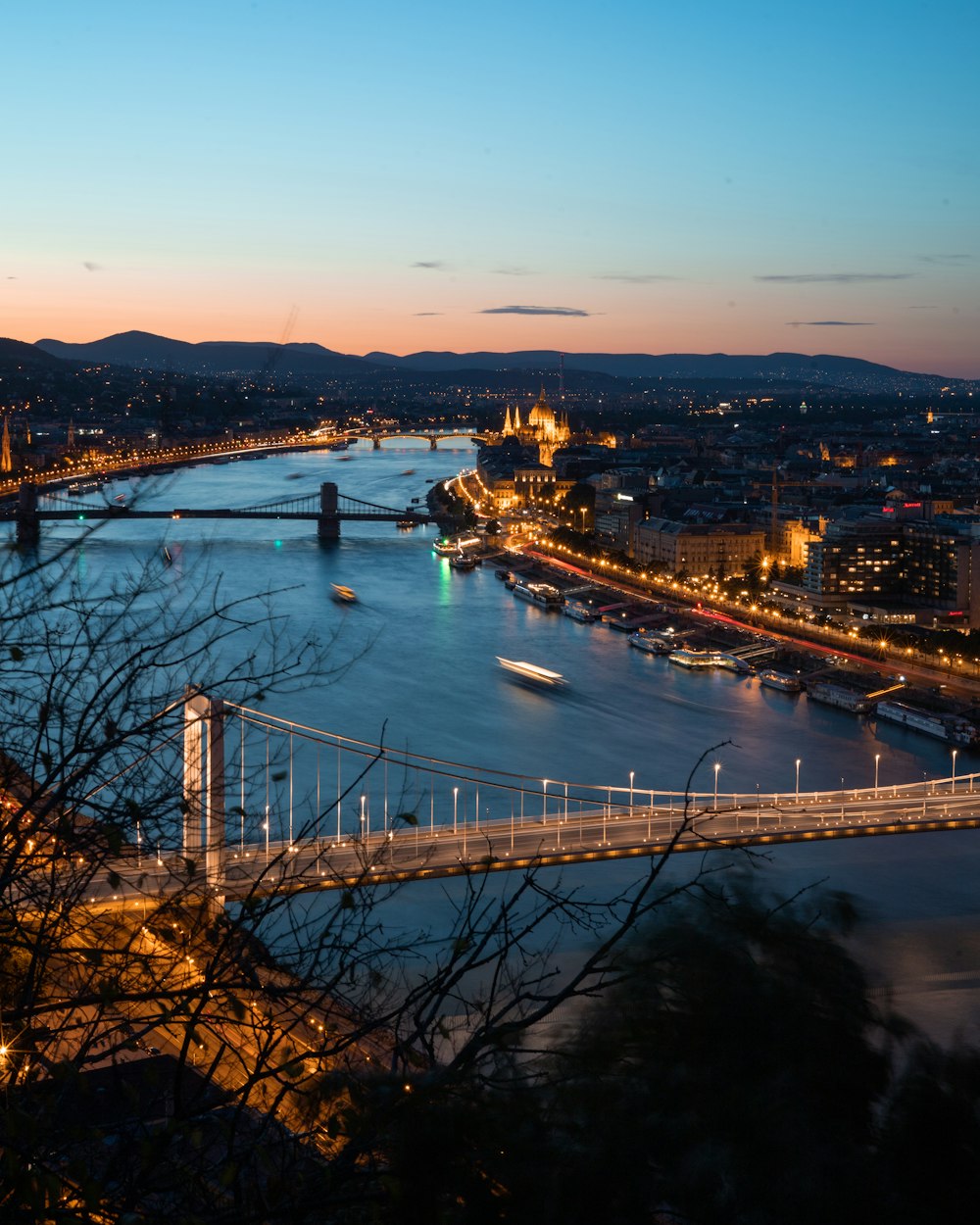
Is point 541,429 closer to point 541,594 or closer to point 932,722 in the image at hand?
point 541,594

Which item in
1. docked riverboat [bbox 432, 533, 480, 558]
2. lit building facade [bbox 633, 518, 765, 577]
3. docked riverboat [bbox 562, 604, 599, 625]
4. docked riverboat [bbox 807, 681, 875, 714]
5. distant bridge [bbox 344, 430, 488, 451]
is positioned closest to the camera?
docked riverboat [bbox 807, 681, 875, 714]

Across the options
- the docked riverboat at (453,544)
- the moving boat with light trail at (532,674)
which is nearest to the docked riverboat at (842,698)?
the moving boat with light trail at (532,674)

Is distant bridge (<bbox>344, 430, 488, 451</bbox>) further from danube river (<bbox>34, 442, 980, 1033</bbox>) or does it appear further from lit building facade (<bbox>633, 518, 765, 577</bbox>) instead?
danube river (<bbox>34, 442, 980, 1033</bbox>)

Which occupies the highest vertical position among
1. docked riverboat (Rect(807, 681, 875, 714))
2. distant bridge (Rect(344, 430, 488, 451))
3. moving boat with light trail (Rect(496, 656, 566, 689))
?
distant bridge (Rect(344, 430, 488, 451))

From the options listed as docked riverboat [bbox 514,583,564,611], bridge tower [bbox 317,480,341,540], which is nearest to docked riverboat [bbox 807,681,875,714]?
docked riverboat [bbox 514,583,564,611]

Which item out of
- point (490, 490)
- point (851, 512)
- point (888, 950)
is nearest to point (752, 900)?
point (888, 950)

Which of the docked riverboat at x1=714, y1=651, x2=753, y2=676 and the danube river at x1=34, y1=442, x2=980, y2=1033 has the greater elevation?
the danube river at x1=34, y1=442, x2=980, y2=1033
